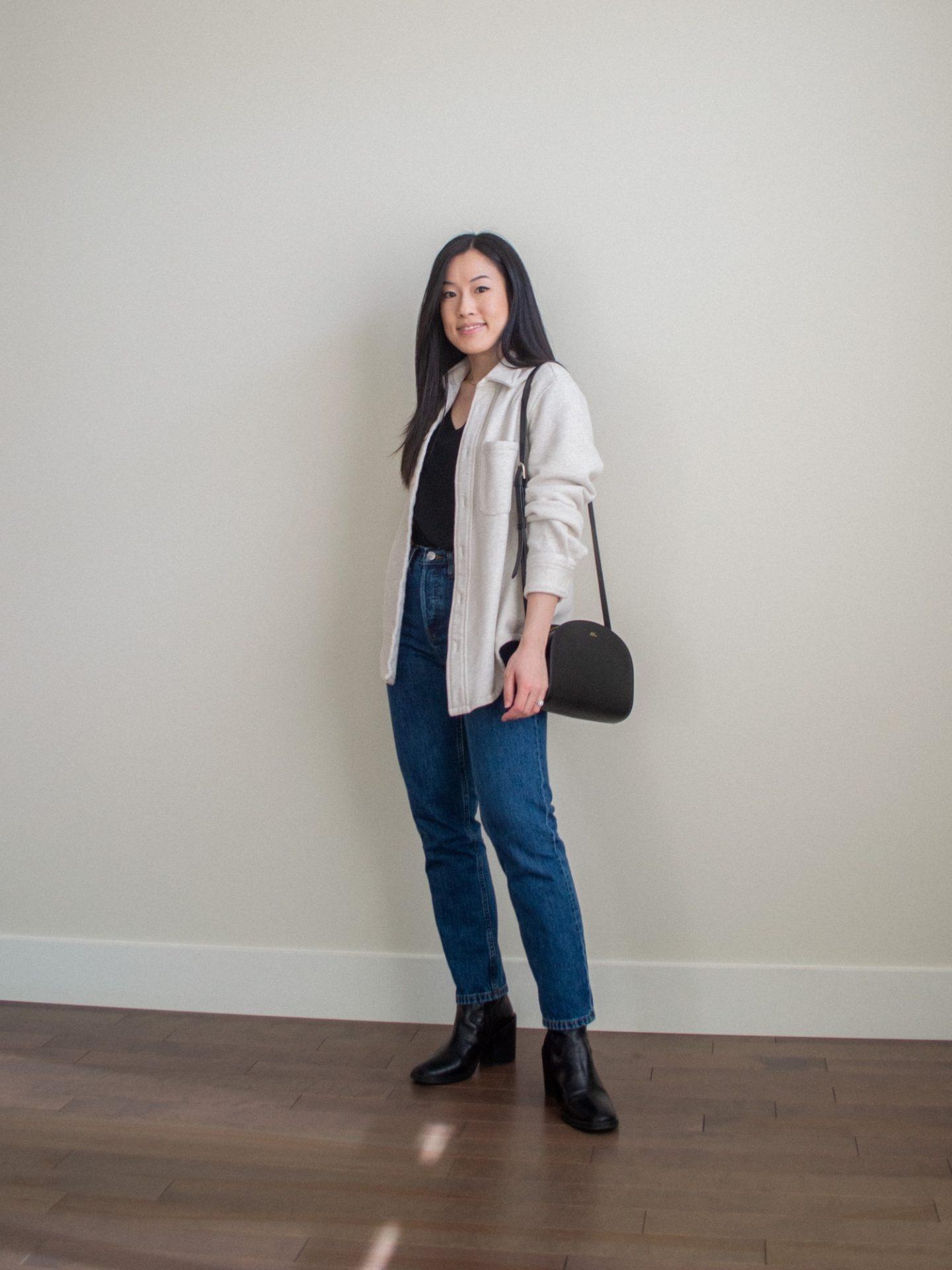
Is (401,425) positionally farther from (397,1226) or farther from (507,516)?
(397,1226)

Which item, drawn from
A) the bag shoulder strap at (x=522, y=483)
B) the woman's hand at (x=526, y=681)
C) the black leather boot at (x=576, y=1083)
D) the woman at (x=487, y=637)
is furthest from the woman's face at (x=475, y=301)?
the black leather boot at (x=576, y=1083)

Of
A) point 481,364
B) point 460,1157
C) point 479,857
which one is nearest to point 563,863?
point 479,857

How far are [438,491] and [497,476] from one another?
160mm

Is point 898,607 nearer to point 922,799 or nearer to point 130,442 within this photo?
point 922,799

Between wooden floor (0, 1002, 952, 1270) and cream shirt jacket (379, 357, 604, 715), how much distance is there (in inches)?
27.1

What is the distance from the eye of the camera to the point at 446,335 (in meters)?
2.05

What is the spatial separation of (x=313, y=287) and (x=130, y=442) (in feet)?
1.67

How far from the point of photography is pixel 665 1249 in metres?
1.46

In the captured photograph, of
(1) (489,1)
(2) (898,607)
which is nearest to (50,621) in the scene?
(1) (489,1)

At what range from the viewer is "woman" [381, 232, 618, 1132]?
1851 mm

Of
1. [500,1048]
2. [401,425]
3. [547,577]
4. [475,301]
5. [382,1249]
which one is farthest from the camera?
[401,425]

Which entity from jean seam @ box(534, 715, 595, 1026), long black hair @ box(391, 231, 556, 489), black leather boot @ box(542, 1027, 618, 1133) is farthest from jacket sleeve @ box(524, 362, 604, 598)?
black leather boot @ box(542, 1027, 618, 1133)

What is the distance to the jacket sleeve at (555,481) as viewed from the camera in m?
1.83

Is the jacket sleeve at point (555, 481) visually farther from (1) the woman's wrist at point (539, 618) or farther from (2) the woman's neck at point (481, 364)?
(2) the woman's neck at point (481, 364)
